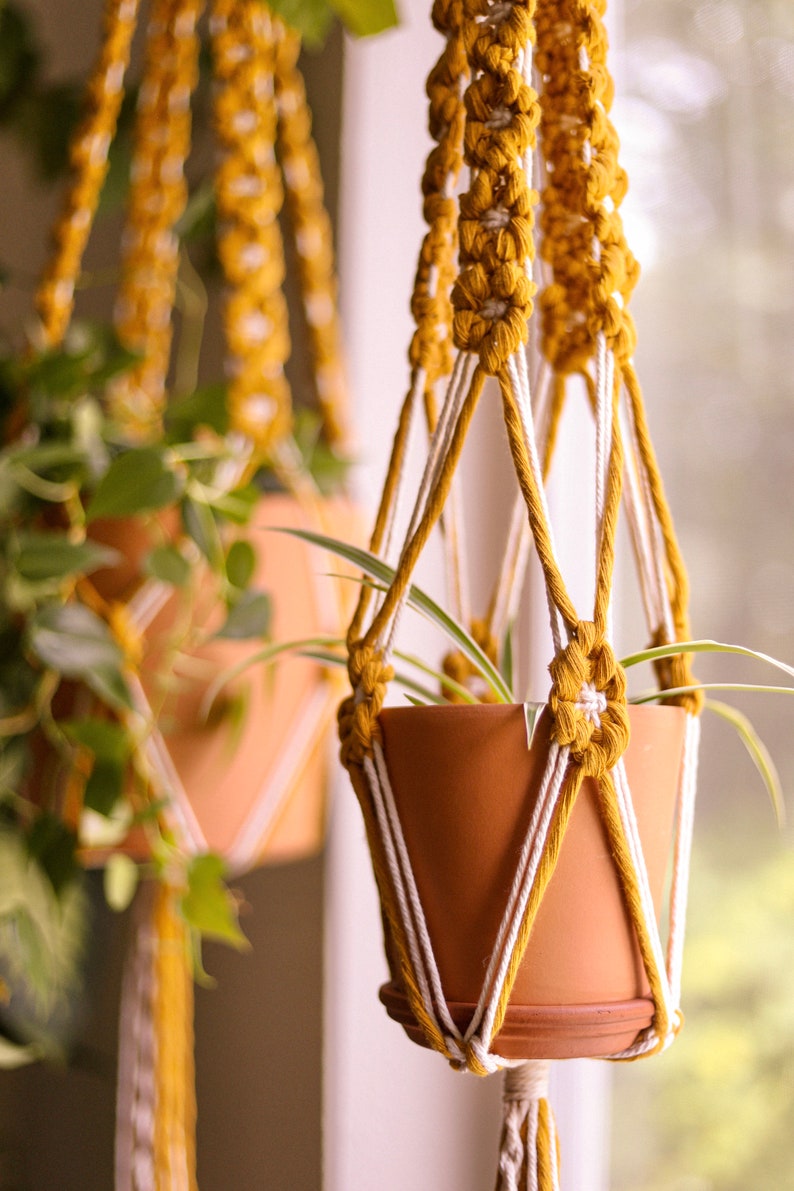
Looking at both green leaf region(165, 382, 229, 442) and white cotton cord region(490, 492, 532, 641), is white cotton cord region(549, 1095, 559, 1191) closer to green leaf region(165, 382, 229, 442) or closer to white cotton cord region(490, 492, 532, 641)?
white cotton cord region(490, 492, 532, 641)

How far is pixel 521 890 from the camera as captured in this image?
40cm

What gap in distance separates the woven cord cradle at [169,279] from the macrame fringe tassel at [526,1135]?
1.20 feet

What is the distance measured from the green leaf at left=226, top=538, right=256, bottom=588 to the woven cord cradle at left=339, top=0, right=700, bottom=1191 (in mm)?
253

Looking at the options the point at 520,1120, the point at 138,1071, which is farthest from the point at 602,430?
the point at 138,1071

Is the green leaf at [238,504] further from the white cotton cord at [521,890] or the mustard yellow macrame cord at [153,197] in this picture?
the white cotton cord at [521,890]

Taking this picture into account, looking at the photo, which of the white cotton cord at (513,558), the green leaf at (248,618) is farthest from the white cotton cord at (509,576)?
the green leaf at (248,618)

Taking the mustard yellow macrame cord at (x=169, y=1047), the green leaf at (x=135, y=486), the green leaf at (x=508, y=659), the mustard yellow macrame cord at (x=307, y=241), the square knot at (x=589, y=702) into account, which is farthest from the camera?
the mustard yellow macrame cord at (x=307, y=241)

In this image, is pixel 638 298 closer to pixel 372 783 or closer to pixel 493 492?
pixel 493 492

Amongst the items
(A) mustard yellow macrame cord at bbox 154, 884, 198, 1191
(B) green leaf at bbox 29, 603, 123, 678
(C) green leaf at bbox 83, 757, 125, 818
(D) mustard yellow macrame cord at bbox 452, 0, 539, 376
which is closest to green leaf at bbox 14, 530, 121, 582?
(B) green leaf at bbox 29, 603, 123, 678

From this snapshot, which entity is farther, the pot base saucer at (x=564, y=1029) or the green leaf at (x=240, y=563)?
the green leaf at (x=240, y=563)

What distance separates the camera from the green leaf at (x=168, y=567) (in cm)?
71

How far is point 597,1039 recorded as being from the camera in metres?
0.41

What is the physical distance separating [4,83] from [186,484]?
0.60 meters

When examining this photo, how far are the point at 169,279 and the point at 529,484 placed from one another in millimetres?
690
